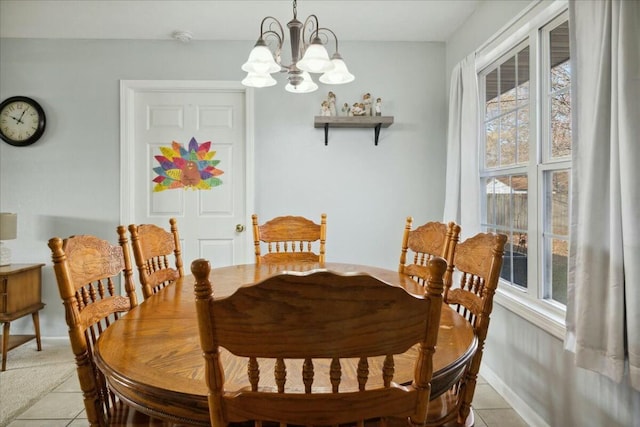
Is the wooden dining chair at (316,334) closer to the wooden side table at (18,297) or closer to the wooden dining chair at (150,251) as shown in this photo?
the wooden dining chair at (150,251)

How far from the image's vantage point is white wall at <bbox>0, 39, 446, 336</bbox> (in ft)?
9.72

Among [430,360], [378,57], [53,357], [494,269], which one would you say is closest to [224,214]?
[53,357]

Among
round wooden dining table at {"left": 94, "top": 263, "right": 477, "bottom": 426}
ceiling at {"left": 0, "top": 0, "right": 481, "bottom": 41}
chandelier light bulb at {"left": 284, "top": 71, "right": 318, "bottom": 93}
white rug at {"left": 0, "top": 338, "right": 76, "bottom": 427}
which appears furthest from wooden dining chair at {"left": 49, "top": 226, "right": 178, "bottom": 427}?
ceiling at {"left": 0, "top": 0, "right": 481, "bottom": 41}

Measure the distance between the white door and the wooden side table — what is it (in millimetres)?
845

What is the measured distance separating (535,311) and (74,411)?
2574 millimetres

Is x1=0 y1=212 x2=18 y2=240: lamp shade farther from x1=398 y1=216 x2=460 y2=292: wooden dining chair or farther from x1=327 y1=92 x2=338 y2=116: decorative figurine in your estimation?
x1=398 y1=216 x2=460 y2=292: wooden dining chair

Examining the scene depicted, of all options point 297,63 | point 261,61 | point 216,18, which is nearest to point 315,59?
point 297,63

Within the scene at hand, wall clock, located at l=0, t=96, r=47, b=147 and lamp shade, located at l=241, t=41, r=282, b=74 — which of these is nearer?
lamp shade, located at l=241, t=41, r=282, b=74

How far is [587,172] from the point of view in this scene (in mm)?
1384

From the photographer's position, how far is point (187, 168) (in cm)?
305

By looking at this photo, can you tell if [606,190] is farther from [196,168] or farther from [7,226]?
[7,226]

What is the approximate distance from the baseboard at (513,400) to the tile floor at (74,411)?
24 millimetres

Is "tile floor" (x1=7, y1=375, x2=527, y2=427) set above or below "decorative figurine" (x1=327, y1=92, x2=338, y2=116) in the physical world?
below

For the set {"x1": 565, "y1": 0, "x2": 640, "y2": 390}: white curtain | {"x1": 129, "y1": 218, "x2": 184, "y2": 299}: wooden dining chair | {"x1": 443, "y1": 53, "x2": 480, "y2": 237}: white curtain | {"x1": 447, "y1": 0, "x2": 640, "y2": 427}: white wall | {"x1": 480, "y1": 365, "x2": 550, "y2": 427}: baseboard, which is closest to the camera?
{"x1": 565, "y1": 0, "x2": 640, "y2": 390}: white curtain
